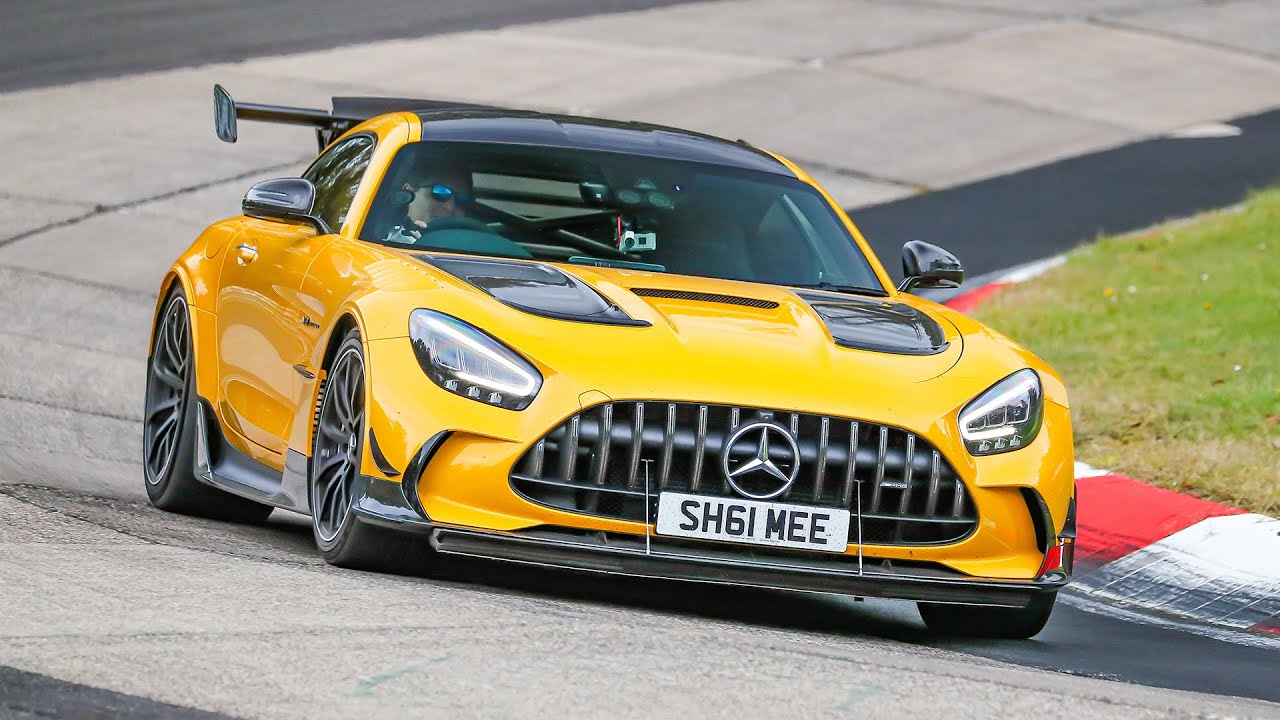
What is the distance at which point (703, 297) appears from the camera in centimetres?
636

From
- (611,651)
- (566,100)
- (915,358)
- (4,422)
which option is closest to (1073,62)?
(566,100)

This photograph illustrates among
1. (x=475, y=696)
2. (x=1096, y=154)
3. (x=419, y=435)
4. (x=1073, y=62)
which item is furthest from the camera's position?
(x=1073, y=62)

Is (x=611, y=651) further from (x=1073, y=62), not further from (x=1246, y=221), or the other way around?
(x=1073, y=62)

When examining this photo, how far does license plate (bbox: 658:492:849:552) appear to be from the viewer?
5.59 m

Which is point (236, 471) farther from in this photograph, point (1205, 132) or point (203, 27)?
point (203, 27)

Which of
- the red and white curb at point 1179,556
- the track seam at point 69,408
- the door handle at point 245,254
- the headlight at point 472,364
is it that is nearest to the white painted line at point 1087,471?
the red and white curb at point 1179,556

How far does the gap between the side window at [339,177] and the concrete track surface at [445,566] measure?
3.82 feet

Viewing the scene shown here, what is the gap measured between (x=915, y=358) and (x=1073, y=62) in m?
18.8

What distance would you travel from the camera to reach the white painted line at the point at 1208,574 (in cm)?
734

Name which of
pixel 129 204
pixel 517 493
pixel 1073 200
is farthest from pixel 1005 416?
pixel 1073 200

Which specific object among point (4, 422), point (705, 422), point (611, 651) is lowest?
point (4, 422)

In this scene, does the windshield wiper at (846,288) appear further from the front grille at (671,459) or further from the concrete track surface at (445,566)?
the front grille at (671,459)

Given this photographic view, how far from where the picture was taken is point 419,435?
5602mm

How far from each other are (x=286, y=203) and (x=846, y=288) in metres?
1.94
